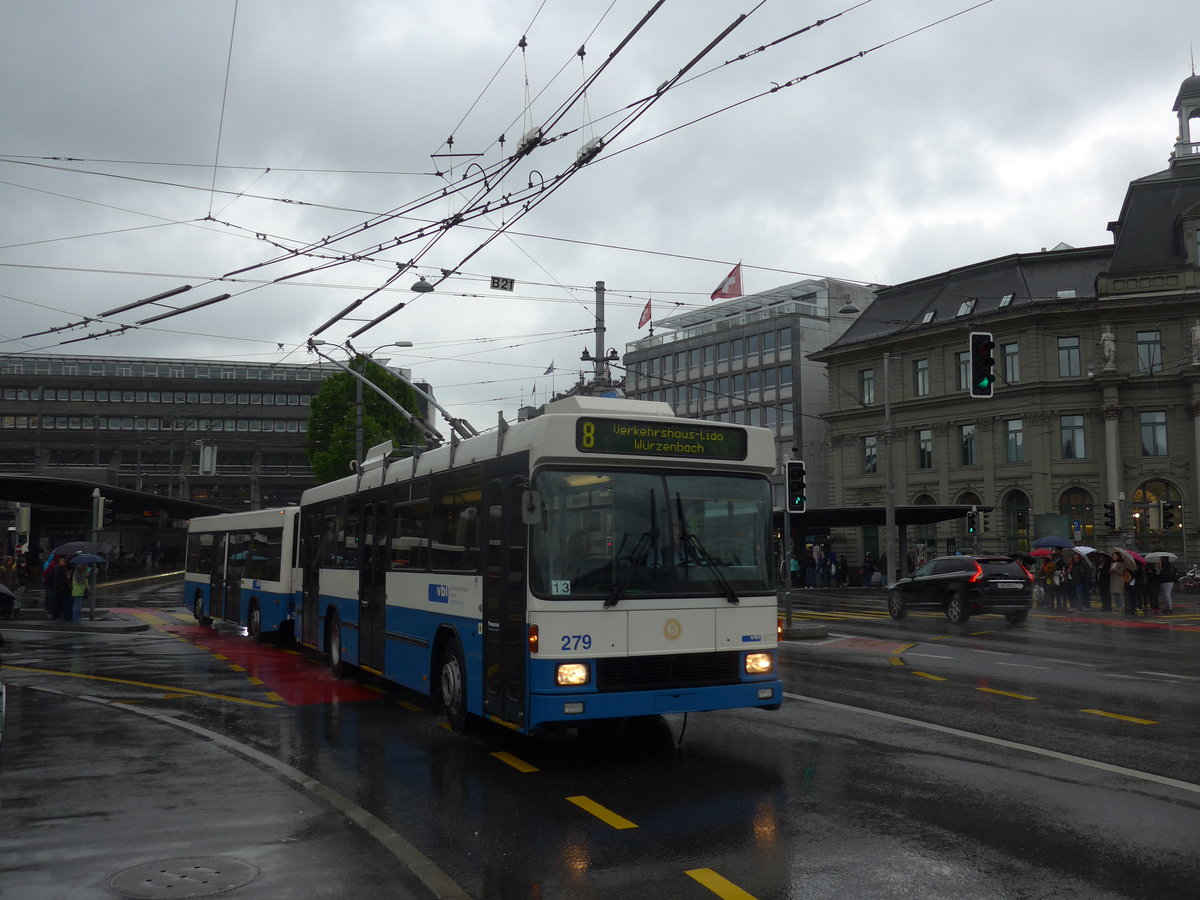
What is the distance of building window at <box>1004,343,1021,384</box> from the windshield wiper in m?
49.1

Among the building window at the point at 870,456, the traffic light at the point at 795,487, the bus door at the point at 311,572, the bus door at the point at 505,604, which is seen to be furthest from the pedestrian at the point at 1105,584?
the building window at the point at 870,456

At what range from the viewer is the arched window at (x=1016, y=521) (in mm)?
54094

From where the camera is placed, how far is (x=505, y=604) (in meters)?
9.40

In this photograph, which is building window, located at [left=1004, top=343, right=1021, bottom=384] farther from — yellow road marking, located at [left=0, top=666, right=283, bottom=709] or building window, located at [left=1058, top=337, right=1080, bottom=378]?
yellow road marking, located at [left=0, top=666, right=283, bottom=709]

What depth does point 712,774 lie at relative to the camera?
874 centimetres

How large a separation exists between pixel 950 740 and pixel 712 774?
8.98 ft

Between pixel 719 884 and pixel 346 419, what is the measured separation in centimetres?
5493

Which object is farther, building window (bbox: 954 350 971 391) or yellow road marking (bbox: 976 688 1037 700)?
building window (bbox: 954 350 971 391)

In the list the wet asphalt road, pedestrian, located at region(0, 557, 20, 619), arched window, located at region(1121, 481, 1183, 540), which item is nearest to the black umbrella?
pedestrian, located at region(0, 557, 20, 619)

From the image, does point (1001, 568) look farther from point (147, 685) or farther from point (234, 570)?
A: point (147, 685)

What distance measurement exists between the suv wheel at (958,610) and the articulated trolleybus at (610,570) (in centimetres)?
1821

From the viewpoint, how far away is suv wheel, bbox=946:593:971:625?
2658 centimetres

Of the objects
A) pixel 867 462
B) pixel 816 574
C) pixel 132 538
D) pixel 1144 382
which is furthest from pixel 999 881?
pixel 132 538

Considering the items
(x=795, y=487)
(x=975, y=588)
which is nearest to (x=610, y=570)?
(x=795, y=487)
